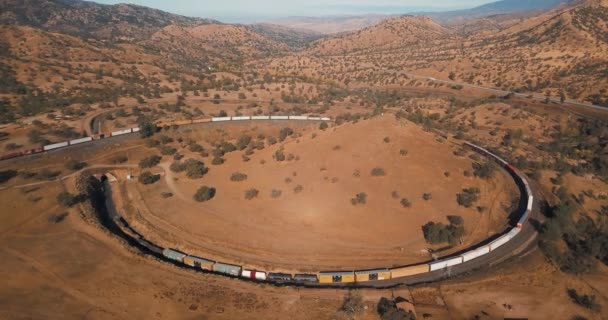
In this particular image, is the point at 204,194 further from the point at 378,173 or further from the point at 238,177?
the point at 378,173

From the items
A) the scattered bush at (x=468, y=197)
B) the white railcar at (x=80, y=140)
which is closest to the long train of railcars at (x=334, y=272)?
the scattered bush at (x=468, y=197)

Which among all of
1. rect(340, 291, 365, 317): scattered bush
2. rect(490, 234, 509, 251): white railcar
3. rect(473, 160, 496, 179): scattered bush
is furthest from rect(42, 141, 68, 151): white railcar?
rect(490, 234, 509, 251): white railcar

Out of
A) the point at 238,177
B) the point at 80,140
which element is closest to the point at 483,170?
the point at 238,177

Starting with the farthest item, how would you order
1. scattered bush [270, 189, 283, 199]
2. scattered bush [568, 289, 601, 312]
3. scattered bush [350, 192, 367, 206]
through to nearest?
scattered bush [270, 189, 283, 199] → scattered bush [350, 192, 367, 206] → scattered bush [568, 289, 601, 312]

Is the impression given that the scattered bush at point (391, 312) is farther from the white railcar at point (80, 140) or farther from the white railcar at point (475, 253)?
the white railcar at point (80, 140)

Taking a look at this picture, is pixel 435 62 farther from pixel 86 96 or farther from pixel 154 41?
pixel 154 41

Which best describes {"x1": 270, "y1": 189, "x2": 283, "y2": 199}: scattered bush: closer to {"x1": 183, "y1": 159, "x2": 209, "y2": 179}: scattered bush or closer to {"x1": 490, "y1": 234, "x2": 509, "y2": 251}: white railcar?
{"x1": 183, "y1": 159, "x2": 209, "y2": 179}: scattered bush
